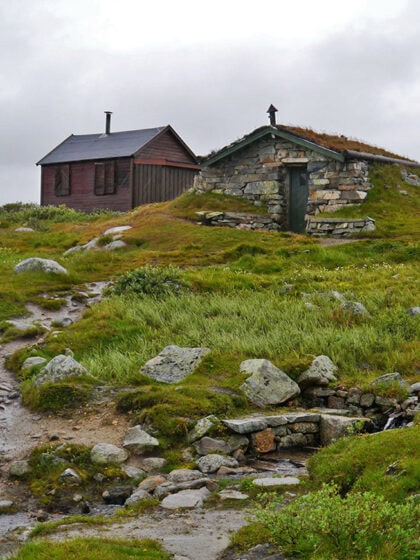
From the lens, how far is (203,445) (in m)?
11.0

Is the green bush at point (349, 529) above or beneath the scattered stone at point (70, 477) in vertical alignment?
above

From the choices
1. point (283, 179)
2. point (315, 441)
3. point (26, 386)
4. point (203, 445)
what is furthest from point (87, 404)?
point (283, 179)

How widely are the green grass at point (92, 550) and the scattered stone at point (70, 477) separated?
2865 mm

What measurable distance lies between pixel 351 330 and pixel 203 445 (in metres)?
5.28

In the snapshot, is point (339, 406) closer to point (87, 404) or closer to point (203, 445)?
point (203, 445)

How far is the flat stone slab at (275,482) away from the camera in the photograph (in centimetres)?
918

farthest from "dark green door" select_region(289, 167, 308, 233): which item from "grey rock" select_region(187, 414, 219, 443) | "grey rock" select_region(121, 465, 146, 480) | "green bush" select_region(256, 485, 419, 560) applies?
"green bush" select_region(256, 485, 419, 560)

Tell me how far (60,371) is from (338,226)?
57.8 ft

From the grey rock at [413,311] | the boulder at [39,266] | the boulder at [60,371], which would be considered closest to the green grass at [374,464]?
the boulder at [60,371]

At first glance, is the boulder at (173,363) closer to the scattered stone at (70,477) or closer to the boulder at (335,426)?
the boulder at (335,426)

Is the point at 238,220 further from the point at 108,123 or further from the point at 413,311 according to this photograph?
the point at 108,123

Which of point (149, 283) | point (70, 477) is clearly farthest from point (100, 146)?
point (70, 477)

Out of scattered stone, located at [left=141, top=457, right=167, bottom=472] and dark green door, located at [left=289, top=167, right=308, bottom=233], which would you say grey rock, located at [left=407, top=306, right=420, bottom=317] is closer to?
scattered stone, located at [left=141, top=457, right=167, bottom=472]

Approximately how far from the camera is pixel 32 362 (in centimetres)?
1448
